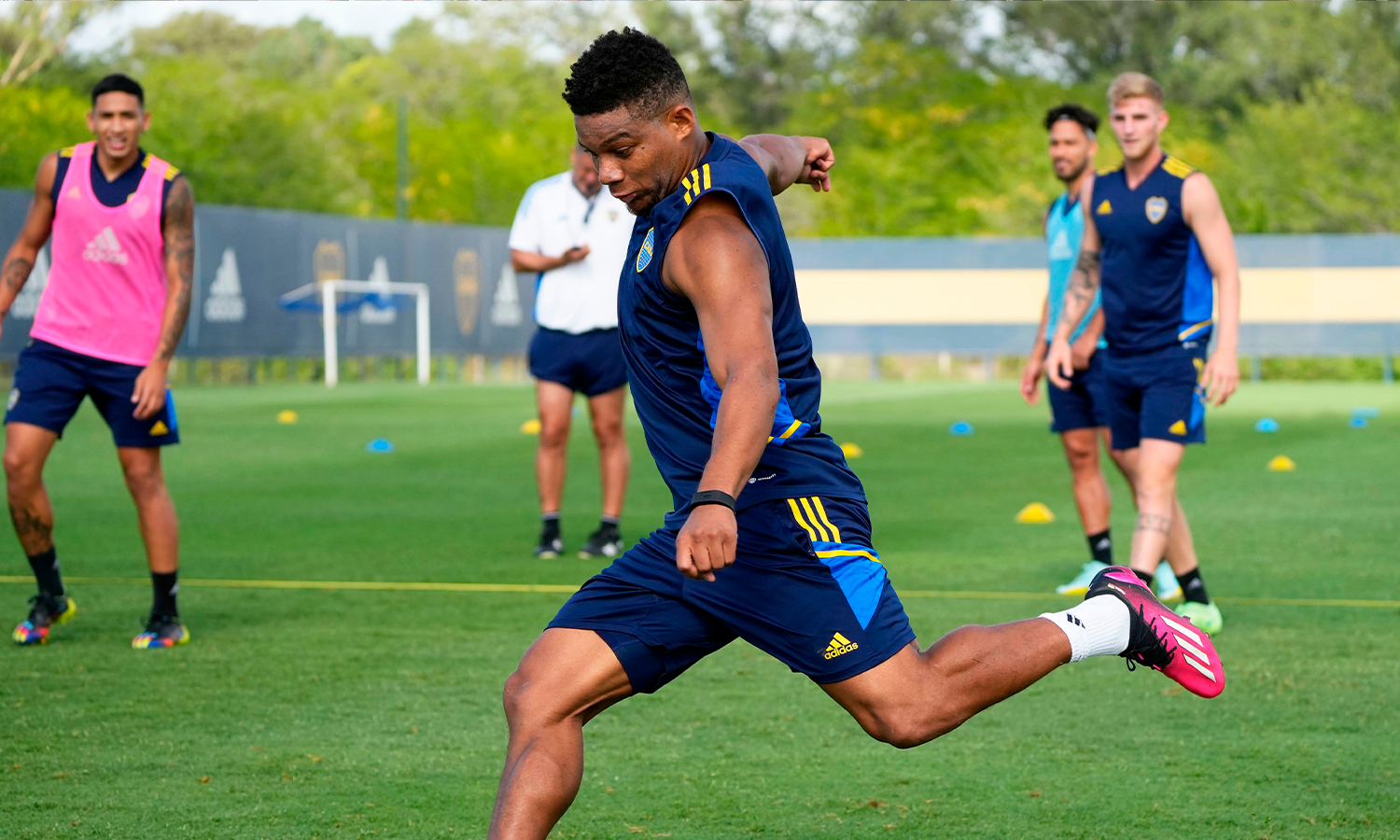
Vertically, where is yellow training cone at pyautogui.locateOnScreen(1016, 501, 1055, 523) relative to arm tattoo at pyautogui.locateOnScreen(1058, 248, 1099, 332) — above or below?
below

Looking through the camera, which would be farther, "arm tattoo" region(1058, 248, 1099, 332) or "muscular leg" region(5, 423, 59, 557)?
"arm tattoo" region(1058, 248, 1099, 332)

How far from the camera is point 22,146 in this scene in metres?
38.1

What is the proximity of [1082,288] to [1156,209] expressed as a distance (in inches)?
25.2

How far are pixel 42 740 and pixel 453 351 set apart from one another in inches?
1030

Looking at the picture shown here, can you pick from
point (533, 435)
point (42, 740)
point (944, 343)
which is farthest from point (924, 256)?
point (42, 740)

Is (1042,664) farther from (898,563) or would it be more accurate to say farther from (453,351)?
(453,351)

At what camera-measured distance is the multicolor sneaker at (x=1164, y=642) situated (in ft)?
12.5

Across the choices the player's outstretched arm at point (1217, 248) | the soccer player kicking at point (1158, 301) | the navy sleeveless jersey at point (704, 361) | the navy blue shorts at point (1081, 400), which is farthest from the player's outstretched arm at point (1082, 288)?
the navy sleeveless jersey at point (704, 361)

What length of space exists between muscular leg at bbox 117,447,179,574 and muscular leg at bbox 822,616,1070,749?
3.57m

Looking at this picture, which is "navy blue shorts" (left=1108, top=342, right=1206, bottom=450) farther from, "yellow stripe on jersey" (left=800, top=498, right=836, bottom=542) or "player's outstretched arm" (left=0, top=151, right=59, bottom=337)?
"player's outstretched arm" (left=0, top=151, right=59, bottom=337)

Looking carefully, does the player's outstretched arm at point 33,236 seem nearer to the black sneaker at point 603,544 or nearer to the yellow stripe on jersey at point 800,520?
the black sneaker at point 603,544

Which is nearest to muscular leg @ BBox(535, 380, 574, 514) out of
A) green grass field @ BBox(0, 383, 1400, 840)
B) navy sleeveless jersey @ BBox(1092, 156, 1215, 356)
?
green grass field @ BBox(0, 383, 1400, 840)

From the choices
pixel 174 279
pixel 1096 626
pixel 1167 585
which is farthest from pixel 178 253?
pixel 1167 585

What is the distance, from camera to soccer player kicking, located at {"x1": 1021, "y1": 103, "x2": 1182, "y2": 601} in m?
7.63
